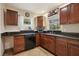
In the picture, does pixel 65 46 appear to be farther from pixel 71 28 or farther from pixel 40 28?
pixel 40 28

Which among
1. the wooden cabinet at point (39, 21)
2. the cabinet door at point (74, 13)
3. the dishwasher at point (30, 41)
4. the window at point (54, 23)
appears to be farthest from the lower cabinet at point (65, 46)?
the wooden cabinet at point (39, 21)

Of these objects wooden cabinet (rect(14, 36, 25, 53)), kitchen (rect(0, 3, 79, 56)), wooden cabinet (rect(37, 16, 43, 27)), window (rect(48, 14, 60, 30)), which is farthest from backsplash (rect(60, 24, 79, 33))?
wooden cabinet (rect(14, 36, 25, 53))

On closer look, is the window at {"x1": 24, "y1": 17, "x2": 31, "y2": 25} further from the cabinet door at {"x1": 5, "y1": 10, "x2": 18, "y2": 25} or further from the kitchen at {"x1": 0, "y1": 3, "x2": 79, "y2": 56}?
the cabinet door at {"x1": 5, "y1": 10, "x2": 18, "y2": 25}

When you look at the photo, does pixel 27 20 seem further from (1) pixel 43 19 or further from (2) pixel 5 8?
(2) pixel 5 8

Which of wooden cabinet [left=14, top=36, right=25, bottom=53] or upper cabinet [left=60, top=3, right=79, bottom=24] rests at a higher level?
upper cabinet [left=60, top=3, right=79, bottom=24]

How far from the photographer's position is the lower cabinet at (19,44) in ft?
9.71

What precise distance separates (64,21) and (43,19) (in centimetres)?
207

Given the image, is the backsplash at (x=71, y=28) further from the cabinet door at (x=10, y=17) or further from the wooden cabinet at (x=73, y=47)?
the cabinet door at (x=10, y=17)

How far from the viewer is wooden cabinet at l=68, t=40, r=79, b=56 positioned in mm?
1796

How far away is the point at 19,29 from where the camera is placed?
3.97 m

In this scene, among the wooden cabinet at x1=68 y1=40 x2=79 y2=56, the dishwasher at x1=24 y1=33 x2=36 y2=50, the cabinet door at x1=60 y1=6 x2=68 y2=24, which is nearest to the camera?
the wooden cabinet at x1=68 y1=40 x2=79 y2=56

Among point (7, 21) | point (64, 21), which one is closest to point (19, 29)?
point (7, 21)

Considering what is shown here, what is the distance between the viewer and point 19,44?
3084 mm

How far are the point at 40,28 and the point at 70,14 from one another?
264cm
